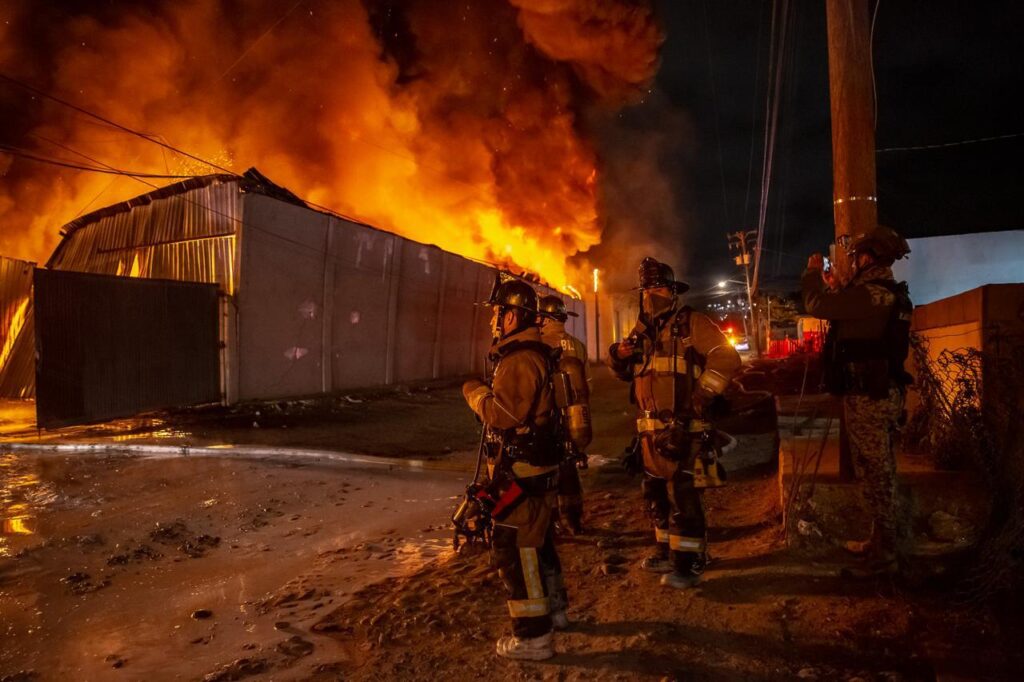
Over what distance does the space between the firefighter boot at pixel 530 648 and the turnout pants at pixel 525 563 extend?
24mm

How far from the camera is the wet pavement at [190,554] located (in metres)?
3.34

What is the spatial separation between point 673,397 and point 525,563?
147cm

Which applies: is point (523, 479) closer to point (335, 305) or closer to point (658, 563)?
point (658, 563)

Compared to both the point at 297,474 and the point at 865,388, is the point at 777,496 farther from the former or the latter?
the point at 297,474

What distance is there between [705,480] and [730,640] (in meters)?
0.95

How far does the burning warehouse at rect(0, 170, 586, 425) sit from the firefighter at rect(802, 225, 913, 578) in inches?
424

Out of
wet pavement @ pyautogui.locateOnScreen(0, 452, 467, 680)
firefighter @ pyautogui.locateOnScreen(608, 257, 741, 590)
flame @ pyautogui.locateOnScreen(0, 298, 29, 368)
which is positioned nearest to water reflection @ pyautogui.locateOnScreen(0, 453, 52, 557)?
wet pavement @ pyautogui.locateOnScreen(0, 452, 467, 680)

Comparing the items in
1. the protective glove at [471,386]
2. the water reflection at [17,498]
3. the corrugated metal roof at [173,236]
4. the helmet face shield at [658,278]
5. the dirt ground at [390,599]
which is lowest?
the dirt ground at [390,599]

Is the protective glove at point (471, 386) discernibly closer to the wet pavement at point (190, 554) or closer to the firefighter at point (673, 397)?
the firefighter at point (673, 397)

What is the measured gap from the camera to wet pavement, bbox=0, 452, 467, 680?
11.0 ft

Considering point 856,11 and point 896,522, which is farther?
point 856,11

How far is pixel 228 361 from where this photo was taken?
12.0m

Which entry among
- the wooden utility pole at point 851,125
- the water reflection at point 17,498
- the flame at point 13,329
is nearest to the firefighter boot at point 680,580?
the wooden utility pole at point 851,125

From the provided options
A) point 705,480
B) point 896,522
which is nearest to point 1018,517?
point 896,522
